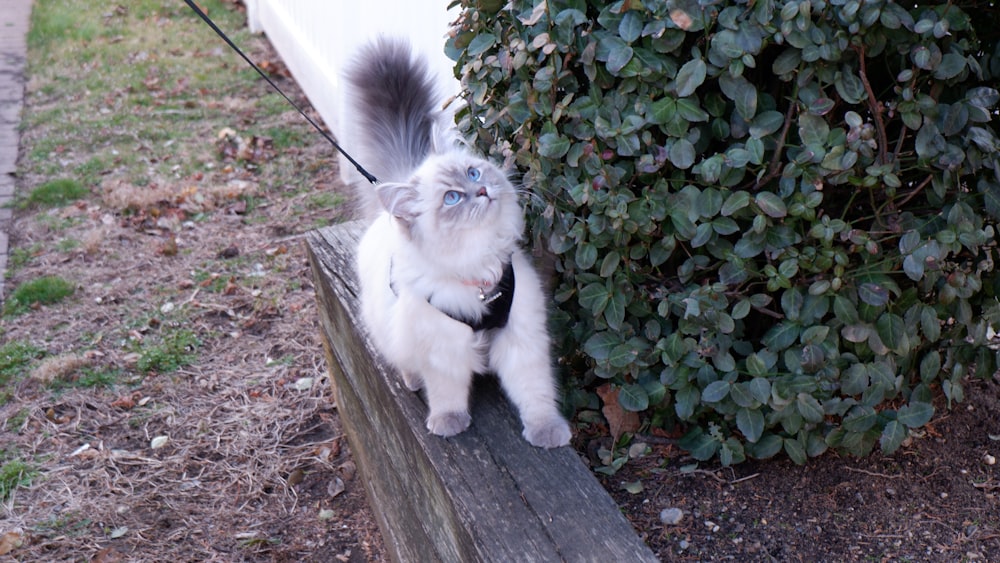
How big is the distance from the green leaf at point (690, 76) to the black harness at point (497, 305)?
676mm

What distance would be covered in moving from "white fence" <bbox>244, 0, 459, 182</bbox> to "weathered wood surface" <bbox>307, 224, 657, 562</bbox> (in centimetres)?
108

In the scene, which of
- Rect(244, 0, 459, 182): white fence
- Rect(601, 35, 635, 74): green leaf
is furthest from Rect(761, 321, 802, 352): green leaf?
Rect(244, 0, 459, 182): white fence

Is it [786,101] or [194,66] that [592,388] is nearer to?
[786,101]

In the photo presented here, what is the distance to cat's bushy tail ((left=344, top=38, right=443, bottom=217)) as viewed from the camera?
242cm

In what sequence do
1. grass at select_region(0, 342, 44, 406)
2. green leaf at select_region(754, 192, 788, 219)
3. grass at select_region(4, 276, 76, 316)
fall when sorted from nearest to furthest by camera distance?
green leaf at select_region(754, 192, 788, 219) < grass at select_region(0, 342, 44, 406) < grass at select_region(4, 276, 76, 316)

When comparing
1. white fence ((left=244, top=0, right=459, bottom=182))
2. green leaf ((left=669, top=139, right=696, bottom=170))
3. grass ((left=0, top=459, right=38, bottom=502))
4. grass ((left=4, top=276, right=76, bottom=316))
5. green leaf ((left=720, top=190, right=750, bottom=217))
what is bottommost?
grass ((left=4, top=276, right=76, bottom=316))

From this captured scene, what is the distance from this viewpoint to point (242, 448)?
10.3 feet

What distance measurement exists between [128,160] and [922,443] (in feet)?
16.3

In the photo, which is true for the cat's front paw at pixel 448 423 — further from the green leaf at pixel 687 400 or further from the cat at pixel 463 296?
the green leaf at pixel 687 400

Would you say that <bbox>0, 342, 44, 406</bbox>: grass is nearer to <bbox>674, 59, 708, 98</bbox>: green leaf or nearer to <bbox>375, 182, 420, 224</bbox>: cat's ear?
<bbox>375, 182, 420, 224</bbox>: cat's ear

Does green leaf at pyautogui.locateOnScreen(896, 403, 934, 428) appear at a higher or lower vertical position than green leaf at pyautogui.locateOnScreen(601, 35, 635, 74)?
lower

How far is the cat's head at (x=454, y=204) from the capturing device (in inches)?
79.4

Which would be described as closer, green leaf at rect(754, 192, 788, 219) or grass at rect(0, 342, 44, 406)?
green leaf at rect(754, 192, 788, 219)

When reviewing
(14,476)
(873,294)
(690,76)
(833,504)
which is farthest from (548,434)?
(14,476)
